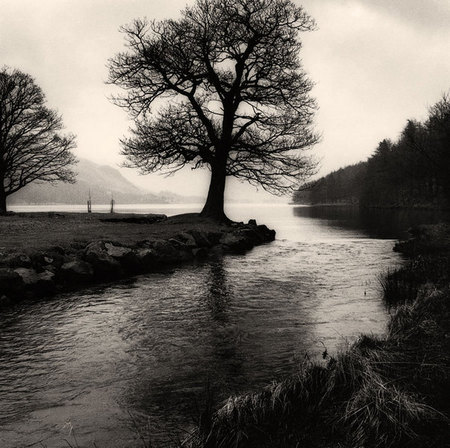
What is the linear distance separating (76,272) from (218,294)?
490 centimetres

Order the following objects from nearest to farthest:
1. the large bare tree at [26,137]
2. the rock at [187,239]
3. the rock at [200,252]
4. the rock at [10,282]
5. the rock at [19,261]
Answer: the rock at [10,282], the rock at [19,261], the rock at [200,252], the rock at [187,239], the large bare tree at [26,137]

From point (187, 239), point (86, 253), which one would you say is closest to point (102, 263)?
point (86, 253)

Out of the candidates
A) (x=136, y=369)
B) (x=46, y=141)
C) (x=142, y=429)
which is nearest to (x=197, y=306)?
(x=136, y=369)

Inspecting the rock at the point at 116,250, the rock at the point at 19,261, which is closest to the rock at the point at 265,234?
the rock at the point at 116,250

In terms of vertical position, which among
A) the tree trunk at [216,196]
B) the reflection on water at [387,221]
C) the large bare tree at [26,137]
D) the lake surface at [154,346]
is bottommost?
the lake surface at [154,346]

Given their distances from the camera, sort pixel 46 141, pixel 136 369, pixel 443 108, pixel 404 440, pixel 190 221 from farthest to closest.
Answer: pixel 443 108 < pixel 46 141 < pixel 190 221 < pixel 136 369 < pixel 404 440

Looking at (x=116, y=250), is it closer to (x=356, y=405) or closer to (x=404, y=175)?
(x=356, y=405)

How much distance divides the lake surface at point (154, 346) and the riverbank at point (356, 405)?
0.79 meters

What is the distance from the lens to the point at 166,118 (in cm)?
2708

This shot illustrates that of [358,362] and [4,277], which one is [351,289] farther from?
[4,277]

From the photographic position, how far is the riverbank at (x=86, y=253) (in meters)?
11.7

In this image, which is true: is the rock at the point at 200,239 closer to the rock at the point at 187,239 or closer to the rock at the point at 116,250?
the rock at the point at 187,239

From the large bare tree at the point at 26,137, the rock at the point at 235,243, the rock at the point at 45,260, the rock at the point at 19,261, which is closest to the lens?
the rock at the point at 19,261

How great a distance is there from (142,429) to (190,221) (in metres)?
24.1
